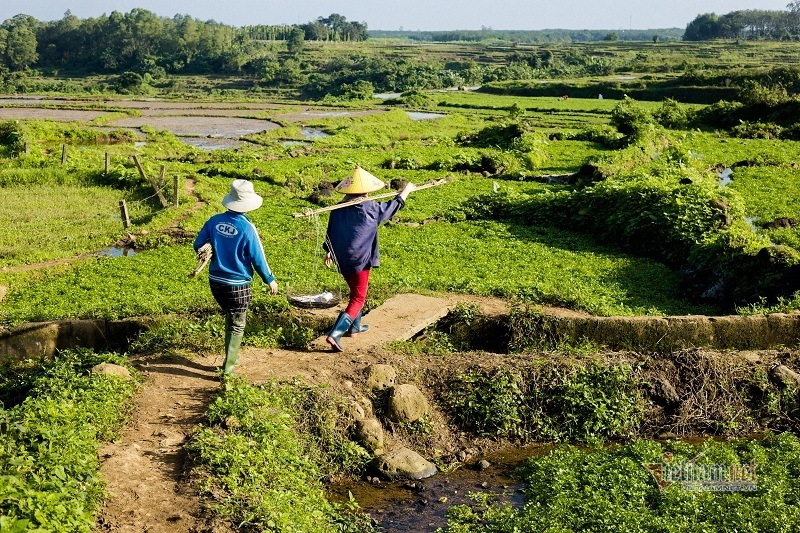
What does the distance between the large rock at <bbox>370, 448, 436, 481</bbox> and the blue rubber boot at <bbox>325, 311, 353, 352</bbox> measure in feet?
5.55

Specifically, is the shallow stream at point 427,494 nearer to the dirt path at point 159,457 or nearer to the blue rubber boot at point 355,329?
Result: the dirt path at point 159,457

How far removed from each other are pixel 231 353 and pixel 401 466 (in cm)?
222

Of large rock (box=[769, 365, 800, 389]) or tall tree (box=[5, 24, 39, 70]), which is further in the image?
tall tree (box=[5, 24, 39, 70])

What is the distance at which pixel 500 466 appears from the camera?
864 centimetres

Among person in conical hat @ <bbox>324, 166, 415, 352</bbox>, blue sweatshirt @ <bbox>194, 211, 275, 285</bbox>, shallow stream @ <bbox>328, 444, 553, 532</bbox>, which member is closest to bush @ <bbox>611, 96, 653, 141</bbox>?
person in conical hat @ <bbox>324, 166, 415, 352</bbox>

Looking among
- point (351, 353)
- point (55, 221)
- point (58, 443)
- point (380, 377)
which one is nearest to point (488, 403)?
point (380, 377)

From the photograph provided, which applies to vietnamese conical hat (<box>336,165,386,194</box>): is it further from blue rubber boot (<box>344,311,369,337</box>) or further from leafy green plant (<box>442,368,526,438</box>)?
leafy green plant (<box>442,368,526,438</box>)

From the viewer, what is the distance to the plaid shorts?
27.8ft

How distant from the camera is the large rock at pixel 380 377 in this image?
9.01 meters

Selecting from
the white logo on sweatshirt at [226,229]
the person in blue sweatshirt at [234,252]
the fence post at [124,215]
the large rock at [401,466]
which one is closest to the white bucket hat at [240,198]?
the person in blue sweatshirt at [234,252]

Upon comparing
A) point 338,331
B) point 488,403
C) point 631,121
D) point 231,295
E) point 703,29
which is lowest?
point 488,403

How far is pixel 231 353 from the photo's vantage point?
28.4ft

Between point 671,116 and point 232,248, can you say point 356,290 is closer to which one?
point 232,248

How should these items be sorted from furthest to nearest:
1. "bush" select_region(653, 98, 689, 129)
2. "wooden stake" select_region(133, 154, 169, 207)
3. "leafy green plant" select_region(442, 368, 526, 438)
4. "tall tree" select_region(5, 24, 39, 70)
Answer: "tall tree" select_region(5, 24, 39, 70)
"bush" select_region(653, 98, 689, 129)
"wooden stake" select_region(133, 154, 169, 207)
"leafy green plant" select_region(442, 368, 526, 438)
